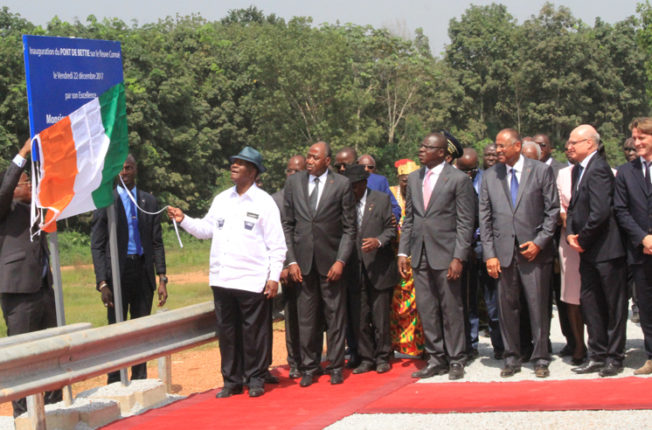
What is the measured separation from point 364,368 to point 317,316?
0.72 metres

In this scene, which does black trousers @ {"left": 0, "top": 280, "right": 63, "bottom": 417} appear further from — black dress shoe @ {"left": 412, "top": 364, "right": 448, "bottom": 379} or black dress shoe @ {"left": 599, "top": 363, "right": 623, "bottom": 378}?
black dress shoe @ {"left": 599, "top": 363, "right": 623, "bottom": 378}

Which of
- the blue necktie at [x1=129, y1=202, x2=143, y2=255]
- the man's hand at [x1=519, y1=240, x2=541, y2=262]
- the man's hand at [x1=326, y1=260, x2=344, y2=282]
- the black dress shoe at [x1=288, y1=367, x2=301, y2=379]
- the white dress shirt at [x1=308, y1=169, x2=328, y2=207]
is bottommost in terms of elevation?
the black dress shoe at [x1=288, y1=367, x2=301, y2=379]

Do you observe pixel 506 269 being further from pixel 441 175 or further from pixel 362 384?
pixel 362 384

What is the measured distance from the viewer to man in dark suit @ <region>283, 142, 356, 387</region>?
823 centimetres

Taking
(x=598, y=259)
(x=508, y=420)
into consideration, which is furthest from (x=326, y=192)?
(x=508, y=420)

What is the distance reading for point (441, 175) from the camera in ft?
27.3

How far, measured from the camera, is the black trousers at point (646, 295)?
7500mm

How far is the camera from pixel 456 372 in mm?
7961

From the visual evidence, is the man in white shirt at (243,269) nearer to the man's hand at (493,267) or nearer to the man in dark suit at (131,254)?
the man in dark suit at (131,254)

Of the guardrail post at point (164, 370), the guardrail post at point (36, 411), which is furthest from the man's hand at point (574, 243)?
the guardrail post at point (36, 411)

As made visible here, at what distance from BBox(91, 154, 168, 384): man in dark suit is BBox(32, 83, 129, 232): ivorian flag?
0.69m

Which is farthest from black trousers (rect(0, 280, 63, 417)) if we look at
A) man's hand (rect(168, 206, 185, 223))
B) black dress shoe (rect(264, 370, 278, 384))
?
black dress shoe (rect(264, 370, 278, 384))

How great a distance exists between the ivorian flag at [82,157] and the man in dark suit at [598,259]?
414 cm

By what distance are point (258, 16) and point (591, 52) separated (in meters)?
50.7
